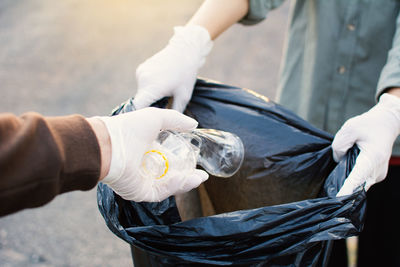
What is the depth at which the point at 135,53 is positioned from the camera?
3.66 metres

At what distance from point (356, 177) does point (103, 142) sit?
62cm

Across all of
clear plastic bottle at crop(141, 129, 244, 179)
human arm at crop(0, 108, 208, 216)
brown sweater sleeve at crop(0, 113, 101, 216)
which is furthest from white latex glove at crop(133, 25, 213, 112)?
brown sweater sleeve at crop(0, 113, 101, 216)

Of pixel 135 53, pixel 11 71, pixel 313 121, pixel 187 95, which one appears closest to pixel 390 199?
pixel 313 121

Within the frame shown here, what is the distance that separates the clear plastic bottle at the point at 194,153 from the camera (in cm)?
96

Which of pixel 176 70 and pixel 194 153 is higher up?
pixel 176 70

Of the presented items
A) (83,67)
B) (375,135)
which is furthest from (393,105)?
(83,67)

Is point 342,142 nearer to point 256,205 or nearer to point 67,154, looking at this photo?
point 256,205

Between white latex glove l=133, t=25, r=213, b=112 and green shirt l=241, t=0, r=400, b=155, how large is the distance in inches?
10.1

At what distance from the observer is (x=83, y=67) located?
3555 mm

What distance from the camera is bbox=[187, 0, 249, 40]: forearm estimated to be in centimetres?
134

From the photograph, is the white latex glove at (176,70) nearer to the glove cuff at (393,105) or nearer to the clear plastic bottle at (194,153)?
the clear plastic bottle at (194,153)

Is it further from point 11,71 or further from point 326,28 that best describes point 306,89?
point 11,71

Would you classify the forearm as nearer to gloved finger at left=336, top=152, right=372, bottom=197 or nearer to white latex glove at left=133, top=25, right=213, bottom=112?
white latex glove at left=133, top=25, right=213, bottom=112

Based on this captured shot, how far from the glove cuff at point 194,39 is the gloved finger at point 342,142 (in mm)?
538
